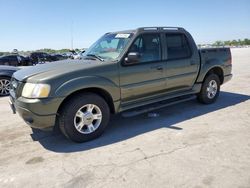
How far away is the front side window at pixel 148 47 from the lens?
4.70 metres

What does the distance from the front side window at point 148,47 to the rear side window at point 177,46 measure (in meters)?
0.32

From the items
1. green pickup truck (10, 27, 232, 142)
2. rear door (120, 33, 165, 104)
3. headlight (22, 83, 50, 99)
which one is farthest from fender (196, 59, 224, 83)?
headlight (22, 83, 50, 99)

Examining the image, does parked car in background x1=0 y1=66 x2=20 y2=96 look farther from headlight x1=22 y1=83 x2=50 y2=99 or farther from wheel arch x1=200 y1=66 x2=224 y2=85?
wheel arch x1=200 y1=66 x2=224 y2=85

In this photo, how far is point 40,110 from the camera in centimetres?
369

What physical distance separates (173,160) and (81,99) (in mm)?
1734

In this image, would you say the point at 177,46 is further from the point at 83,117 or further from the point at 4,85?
the point at 4,85

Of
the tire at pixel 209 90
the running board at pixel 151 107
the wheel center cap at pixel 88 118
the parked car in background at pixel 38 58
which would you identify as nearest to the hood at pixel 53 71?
the wheel center cap at pixel 88 118

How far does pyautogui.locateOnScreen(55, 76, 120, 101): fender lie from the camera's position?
3.76m

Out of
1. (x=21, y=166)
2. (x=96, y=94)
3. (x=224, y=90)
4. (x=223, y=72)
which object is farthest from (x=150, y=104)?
(x=224, y=90)

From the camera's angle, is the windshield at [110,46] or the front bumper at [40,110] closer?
the front bumper at [40,110]

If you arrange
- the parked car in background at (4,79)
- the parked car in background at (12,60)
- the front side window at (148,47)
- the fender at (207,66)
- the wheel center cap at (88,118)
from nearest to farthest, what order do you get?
the wheel center cap at (88,118), the front side window at (148,47), the fender at (207,66), the parked car in background at (4,79), the parked car in background at (12,60)

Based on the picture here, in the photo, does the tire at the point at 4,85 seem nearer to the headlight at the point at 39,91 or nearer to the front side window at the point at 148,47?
the headlight at the point at 39,91

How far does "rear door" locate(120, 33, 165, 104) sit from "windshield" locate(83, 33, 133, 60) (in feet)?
0.68

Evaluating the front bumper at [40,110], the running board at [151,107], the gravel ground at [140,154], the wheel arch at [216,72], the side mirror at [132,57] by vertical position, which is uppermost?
the side mirror at [132,57]
